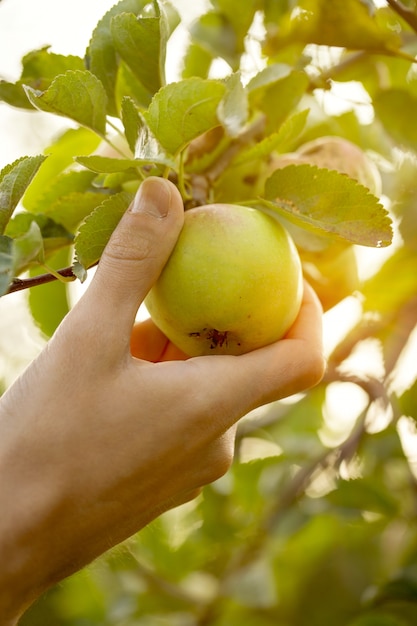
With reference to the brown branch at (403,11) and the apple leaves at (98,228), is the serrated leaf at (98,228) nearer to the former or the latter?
the apple leaves at (98,228)

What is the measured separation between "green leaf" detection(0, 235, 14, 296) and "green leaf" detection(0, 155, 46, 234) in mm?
34

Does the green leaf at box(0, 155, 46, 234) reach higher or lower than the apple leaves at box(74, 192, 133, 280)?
higher

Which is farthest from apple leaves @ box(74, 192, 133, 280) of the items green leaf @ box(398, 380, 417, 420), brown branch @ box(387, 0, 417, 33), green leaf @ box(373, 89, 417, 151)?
green leaf @ box(398, 380, 417, 420)

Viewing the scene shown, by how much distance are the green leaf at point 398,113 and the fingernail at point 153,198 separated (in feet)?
1.87

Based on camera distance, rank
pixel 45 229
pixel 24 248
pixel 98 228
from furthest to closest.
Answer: pixel 45 229
pixel 98 228
pixel 24 248

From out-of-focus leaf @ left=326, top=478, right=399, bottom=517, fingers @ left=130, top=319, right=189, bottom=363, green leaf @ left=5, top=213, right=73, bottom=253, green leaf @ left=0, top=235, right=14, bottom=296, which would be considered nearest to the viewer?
green leaf @ left=0, top=235, right=14, bottom=296

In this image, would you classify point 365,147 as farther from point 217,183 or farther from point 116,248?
point 116,248

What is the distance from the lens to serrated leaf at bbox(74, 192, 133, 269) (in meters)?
0.69

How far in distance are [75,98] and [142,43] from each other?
0.12 metres

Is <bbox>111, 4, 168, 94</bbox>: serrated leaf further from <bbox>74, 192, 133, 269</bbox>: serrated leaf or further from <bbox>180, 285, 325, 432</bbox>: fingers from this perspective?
<bbox>180, 285, 325, 432</bbox>: fingers

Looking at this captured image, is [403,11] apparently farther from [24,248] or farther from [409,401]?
[409,401]

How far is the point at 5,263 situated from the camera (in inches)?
24.2

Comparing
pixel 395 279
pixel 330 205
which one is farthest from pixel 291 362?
pixel 395 279

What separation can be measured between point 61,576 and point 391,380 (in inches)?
31.8
